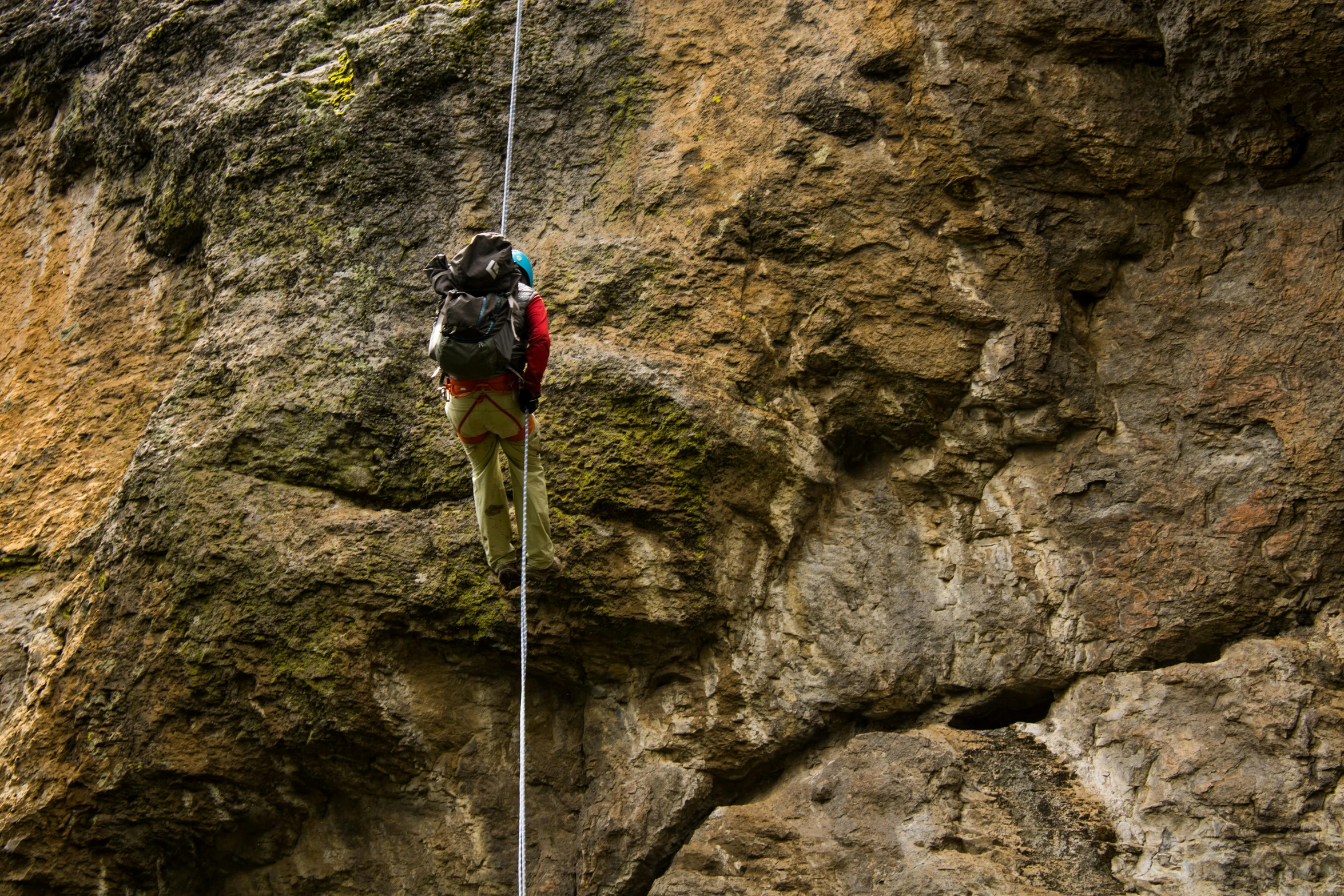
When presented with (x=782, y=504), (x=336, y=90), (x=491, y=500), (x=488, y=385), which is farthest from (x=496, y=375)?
(x=336, y=90)

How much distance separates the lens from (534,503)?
655 cm

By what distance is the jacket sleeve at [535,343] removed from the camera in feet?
19.6

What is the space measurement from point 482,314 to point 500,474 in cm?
111

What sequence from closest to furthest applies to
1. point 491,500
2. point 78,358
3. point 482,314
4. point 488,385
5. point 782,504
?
point 482,314, point 488,385, point 491,500, point 782,504, point 78,358

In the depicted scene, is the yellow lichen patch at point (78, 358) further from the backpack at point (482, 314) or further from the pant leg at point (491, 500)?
the backpack at point (482, 314)

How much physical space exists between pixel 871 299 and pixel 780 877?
3621 mm

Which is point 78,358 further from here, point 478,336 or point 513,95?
point 478,336

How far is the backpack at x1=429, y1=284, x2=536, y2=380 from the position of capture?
5.79 meters

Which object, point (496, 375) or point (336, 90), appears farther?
point (336, 90)

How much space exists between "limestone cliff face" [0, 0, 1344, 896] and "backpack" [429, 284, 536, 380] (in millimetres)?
1258

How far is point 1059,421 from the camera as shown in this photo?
689 centimetres

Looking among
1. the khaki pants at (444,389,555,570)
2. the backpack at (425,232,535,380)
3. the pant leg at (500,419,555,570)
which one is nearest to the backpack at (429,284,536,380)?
the backpack at (425,232,535,380)

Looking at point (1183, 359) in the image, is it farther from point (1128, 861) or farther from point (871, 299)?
point (1128, 861)

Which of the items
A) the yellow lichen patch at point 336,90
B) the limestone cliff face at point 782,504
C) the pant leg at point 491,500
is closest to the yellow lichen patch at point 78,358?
the limestone cliff face at point 782,504
